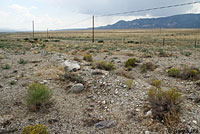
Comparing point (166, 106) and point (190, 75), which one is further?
point (190, 75)

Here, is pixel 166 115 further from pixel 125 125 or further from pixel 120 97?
pixel 120 97

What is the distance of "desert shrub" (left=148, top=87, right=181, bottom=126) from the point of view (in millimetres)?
4280

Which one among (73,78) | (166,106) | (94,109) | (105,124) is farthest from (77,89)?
(166,106)

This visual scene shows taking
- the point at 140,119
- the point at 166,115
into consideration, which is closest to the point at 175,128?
the point at 166,115

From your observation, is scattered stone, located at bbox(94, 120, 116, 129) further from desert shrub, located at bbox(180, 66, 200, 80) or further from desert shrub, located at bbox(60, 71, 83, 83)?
desert shrub, located at bbox(180, 66, 200, 80)

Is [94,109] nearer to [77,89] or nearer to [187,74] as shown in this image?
[77,89]

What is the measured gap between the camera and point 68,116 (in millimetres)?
4949

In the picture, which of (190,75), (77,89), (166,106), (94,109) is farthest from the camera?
(190,75)

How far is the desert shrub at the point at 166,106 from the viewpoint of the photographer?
4.28 metres

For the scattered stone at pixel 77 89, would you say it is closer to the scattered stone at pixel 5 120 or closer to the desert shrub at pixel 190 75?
the scattered stone at pixel 5 120

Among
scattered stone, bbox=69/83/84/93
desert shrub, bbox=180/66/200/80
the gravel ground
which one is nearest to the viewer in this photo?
the gravel ground

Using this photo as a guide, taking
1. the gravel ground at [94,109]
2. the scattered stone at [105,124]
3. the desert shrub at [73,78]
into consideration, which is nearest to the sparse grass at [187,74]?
the gravel ground at [94,109]

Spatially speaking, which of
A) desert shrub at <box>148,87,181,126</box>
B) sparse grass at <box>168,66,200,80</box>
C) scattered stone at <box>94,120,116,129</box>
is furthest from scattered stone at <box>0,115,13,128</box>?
sparse grass at <box>168,66,200,80</box>

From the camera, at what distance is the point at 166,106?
4703 mm
